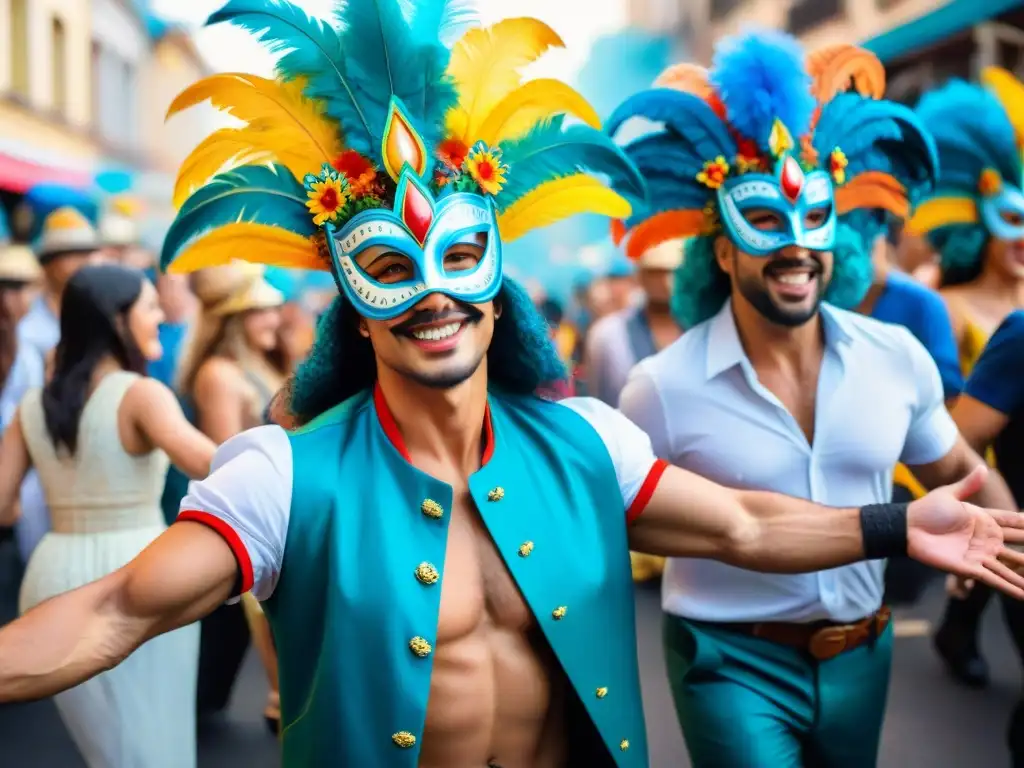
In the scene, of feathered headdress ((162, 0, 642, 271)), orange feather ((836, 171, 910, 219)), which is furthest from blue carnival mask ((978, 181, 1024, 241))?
feathered headdress ((162, 0, 642, 271))

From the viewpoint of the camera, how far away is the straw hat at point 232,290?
5.40m

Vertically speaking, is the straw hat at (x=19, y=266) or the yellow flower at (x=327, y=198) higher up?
the yellow flower at (x=327, y=198)

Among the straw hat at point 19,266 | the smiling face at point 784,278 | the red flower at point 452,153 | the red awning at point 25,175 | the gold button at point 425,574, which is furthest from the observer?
the red awning at point 25,175

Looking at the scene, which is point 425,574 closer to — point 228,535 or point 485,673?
point 485,673

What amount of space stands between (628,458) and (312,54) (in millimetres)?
1095

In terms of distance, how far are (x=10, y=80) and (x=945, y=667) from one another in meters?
16.1

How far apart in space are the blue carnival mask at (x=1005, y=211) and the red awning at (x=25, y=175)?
33.4 ft

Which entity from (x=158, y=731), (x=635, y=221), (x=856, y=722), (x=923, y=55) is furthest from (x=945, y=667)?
(x=923, y=55)

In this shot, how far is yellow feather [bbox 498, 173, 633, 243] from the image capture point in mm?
2523

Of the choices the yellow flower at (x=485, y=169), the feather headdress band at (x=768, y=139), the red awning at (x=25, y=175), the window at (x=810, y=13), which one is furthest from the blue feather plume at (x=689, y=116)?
the window at (x=810, y=13)

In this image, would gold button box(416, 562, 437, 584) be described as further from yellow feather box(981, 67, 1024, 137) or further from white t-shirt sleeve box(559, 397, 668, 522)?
yellow feather box(981, 67, 1024, 137)

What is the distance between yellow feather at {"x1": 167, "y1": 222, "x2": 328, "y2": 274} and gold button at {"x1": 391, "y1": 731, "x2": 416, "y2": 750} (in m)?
1.03

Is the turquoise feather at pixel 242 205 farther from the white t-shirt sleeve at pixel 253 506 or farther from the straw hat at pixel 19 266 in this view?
the straw hat at pixel 19 266

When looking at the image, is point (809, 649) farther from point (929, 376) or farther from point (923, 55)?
point (923, 55)
